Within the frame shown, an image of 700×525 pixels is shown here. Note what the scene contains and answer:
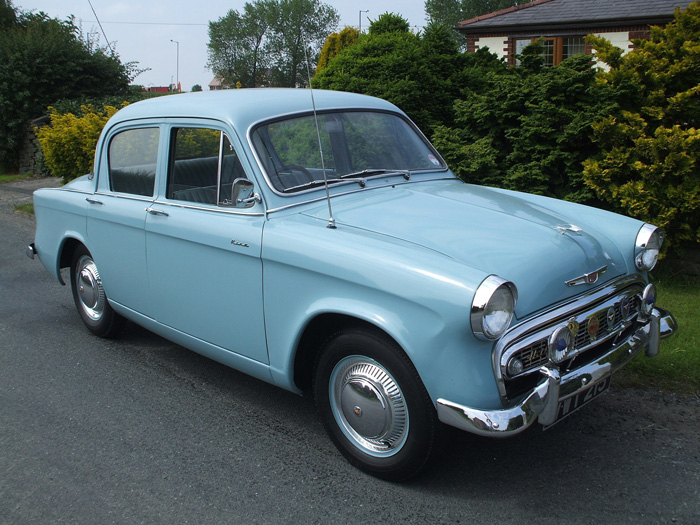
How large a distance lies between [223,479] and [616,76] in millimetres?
4796

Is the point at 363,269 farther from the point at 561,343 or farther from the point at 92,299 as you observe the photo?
the point at 92,299

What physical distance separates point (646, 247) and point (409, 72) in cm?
495

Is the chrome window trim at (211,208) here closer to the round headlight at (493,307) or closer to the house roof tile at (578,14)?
the round headlight at (493,307)

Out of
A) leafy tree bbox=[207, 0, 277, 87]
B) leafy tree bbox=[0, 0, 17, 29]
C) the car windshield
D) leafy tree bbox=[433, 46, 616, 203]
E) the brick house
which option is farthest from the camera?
leafy tree bbox=[207, 0, 277, 87]

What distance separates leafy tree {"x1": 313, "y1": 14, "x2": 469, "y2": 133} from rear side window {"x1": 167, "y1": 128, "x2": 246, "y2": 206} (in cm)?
384

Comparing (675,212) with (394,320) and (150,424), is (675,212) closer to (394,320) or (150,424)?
(394,320)

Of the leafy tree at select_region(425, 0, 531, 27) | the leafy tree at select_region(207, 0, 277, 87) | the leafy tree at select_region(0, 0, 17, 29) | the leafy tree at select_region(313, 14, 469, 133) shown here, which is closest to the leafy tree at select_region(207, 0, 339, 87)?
the leafy tree at select_region(207, 0, 277, 87)

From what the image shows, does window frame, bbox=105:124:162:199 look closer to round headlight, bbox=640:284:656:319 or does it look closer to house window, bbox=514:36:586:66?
round headlight, bbox=640:284:656:319

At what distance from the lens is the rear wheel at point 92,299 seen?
4816 millimetres

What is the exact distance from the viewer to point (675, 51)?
5.60 metres

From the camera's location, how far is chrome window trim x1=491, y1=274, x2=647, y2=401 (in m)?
2.55

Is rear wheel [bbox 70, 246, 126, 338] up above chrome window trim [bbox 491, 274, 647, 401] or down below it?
below

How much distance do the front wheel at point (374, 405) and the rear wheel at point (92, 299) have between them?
2.33 m

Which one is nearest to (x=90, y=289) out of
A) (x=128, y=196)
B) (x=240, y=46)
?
(x=128, y=196)
